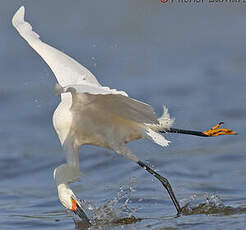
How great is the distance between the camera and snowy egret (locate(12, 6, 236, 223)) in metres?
7.05

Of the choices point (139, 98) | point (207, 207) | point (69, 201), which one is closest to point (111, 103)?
point (69, 201)

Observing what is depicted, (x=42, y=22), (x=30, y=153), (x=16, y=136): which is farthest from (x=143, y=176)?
(x=42, y=22)

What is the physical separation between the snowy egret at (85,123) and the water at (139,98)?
63 centimetres

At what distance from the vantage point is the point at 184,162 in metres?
11.4

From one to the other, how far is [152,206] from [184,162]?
2874 millimetres

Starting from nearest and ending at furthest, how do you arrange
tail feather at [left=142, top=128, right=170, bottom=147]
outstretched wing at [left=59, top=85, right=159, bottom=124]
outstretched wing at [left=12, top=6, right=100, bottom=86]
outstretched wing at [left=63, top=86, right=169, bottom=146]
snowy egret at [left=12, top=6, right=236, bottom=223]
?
outstretched wing at [left=59, top=85, right=159, bottom=124]
outstretched wing at [left=63, top=86, right=169, bottom=146]
snowy egret at [left=12, top=6, right=236, bottom=223]
tail feather at [left=142, top=128, right=170, bottom=147]
outstretched wing at [left=12, top=6, right=100, bottom=86]

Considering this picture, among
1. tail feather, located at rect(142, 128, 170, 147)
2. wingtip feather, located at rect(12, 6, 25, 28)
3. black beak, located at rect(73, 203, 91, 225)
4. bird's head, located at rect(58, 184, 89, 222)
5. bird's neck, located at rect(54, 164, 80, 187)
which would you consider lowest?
black beak, located at rect(73, 203, 91, 225)

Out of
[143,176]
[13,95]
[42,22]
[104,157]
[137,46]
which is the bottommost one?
[143,176]

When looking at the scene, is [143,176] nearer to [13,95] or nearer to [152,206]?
[152,206]

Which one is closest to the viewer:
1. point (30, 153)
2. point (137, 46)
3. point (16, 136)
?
point (30, 153)

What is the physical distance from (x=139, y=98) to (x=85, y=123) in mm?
7154

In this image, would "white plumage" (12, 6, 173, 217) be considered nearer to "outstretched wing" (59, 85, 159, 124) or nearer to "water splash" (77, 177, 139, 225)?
"outstretched wing" (59, 85, 159, 124)

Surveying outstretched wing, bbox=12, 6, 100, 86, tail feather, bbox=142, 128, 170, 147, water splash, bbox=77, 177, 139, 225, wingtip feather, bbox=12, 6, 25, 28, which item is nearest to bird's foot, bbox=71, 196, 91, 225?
water splash, bbox=77, 177, 139, 225

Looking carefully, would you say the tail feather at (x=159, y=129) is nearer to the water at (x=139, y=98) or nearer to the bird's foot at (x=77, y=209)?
the water at (x=139, y=98)
